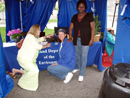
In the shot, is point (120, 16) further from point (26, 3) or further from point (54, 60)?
point (26, 3)

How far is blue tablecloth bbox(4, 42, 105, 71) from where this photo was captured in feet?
8.57

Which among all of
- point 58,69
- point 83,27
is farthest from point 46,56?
point 83,27

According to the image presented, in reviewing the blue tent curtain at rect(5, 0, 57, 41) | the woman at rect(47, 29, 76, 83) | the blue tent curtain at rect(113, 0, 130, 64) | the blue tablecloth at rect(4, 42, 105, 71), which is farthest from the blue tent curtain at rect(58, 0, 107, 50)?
the blue tent curtain at rect(113, 0, 130, 64)

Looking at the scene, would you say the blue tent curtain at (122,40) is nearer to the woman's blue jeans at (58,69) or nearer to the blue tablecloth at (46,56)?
the woman's blue jeans at (58,69)

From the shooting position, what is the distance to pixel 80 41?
2408 millimetres

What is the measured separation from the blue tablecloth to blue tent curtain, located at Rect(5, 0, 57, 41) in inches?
43.2

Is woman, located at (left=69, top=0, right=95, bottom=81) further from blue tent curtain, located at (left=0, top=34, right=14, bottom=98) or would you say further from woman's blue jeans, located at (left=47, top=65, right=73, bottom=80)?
blue tent curtain, located at (left=0, top=34, right=14, bottom=98)

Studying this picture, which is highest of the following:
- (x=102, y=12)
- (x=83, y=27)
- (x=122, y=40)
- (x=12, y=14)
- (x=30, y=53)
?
(x=102, y=12)

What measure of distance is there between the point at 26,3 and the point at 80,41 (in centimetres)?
226

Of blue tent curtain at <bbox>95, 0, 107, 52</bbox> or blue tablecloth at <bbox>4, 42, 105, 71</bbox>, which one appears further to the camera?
blue tent curtain at <bbox>95, 0, 107, 52</bbox>

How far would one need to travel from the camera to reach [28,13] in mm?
3646

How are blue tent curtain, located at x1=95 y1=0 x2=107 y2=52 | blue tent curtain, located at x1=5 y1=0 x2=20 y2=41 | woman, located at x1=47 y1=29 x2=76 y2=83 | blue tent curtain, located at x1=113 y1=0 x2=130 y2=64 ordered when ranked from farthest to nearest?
blue tent curtain, located at x1=95 y1=0 x2=107 y2=52 → blue tent curtain, located at x1=5 y1=0 x2=20 y2=41 → woman, located at x1=47 y1=29 x2=76 y2=83 → blue tent curtain, located at x1=113 y1=0 x2=130 y2=64

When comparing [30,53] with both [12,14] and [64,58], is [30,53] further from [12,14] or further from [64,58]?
[12,14]

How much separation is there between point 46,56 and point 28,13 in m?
1.70
